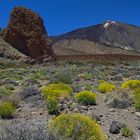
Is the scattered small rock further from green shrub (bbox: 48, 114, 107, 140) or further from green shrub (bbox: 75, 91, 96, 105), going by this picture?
green shrub (bbox: 75, 91, 96, 105)

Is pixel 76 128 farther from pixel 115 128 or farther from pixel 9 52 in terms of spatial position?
pixel 9 52

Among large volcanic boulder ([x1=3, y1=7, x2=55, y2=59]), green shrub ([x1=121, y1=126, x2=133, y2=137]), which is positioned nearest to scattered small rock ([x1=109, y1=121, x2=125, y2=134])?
green shrub ([x1=121, y1=126, x2=133, y2=137])

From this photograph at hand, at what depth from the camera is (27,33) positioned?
147 feet

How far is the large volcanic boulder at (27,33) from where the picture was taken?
4451cm

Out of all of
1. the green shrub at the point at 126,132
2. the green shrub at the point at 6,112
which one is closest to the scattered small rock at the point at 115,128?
the green shrub at the point at 126,132

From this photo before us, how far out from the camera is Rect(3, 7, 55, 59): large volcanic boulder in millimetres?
44506

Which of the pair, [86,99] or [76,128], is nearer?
[76,128]

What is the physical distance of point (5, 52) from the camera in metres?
44.2

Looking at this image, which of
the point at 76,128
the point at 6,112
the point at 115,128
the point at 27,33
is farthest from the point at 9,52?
the point at 76,128

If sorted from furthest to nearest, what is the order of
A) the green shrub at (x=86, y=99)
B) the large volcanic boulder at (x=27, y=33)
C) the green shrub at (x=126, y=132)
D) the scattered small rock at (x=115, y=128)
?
the large volcanic boulder at (x=27, y=33)
the green shrub at (x=86, y=99)
the scattered small rock at (x=115, y=128)
the green shrub at (x=126, y=132)

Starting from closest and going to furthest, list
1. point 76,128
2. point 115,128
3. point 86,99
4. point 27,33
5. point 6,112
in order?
point 76,128 < point 115,128 < point 6,112 < point 86,99 < point 27,33

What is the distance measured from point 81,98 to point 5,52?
104 feet

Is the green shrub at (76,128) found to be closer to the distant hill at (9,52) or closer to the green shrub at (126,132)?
the green shrub at (126,132)

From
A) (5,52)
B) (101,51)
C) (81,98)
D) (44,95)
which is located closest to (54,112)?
(81,98)
